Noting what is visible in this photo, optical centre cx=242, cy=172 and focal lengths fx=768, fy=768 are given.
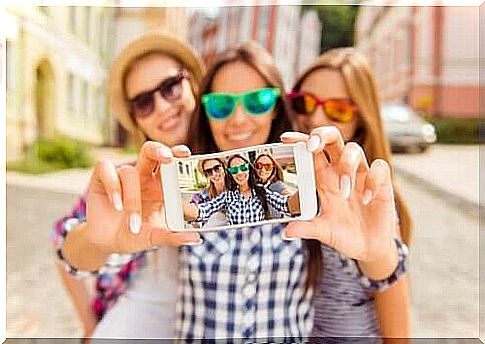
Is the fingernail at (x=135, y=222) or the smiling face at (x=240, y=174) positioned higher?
the smiling face at (x=240, y=174)

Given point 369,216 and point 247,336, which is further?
point 247,336

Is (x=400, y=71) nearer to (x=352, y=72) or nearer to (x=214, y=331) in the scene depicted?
(x=352, y=72)

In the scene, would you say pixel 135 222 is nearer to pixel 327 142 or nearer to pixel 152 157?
pixel 152 157

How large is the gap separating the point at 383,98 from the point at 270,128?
0.32 m

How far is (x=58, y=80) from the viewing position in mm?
2033

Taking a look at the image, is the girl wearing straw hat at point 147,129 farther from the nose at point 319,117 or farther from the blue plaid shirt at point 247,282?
the nose at point 319,117

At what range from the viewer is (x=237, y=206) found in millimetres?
1682

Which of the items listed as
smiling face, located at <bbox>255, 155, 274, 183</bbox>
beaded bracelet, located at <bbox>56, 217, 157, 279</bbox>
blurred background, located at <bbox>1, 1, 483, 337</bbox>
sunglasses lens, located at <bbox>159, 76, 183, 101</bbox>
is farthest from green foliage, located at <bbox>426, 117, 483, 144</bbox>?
beaded bracelet, located at <bbox>56, 217, 157, 279</bbox>

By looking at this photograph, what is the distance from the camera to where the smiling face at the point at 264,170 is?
1.63 metres

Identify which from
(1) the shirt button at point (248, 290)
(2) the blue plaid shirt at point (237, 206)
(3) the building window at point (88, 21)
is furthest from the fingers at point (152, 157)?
(3) the building window at point (88, 21)

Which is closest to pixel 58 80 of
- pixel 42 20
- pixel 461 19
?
pixel 42 20

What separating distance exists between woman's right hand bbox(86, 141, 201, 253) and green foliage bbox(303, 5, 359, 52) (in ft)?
1.81

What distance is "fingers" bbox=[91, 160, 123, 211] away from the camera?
5.34 feet

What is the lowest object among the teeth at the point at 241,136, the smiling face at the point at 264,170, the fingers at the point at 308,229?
the fingers at the point at 308,229
